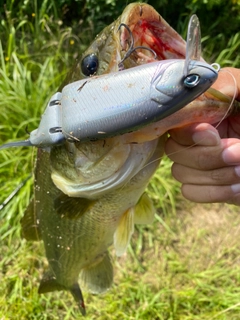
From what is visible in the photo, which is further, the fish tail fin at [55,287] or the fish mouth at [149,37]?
the fish tail fin at [55,287]

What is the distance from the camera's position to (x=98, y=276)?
1.80 metres

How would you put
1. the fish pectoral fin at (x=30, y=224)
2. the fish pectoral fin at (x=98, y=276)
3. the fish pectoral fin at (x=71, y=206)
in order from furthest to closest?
the fish pectoral fin at (x=98, y=276)
the fish pectoral fin at (x=30, y=224)
the fish pectoral fin at (x=71, y=206)

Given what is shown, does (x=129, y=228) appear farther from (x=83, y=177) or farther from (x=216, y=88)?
(x=216, y=88)

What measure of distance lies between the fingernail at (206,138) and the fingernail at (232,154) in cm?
5

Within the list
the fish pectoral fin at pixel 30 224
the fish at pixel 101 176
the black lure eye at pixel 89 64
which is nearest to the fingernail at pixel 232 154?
the fish at pixel 101 176

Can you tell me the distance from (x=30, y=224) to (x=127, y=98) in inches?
38.8

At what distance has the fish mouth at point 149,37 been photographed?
92 centimetres

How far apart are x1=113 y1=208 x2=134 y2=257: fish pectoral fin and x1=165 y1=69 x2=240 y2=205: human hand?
0.24 metres

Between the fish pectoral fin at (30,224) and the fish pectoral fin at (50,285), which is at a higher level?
the fish pectoral fin at (30,224)

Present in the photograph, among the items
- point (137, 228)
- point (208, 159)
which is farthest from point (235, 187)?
point (137, 228)

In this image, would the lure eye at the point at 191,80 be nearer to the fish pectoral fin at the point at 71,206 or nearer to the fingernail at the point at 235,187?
the fingernail at the point at 235,187

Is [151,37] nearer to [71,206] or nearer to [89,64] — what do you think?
[89,64]

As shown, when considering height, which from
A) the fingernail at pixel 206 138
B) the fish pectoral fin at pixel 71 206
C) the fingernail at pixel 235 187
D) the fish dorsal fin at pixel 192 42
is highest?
the fish dorsal fin at pixel 192 42

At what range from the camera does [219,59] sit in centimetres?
297
